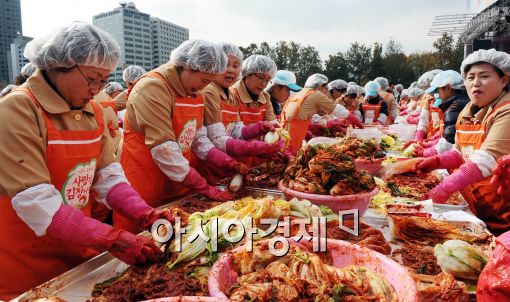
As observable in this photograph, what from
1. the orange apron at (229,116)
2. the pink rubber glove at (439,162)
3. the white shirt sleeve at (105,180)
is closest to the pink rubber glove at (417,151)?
the pink rubber glove at (439,162)

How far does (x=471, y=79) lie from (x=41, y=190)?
141 inches

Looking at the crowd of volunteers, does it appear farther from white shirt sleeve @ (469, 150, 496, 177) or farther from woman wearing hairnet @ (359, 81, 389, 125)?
woman wearing hairnet @ (359, 81, 389, 125)

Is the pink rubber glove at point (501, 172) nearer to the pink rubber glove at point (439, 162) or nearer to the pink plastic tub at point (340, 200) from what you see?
the pink plastic tub at point (340, 200)

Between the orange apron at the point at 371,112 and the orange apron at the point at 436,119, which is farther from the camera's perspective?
the orange apron at the point at 371,112

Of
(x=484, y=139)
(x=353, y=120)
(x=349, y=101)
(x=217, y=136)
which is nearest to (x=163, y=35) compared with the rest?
(x=349, y=101)

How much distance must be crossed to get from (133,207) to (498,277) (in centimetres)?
193

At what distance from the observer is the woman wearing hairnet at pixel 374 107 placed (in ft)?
40.1

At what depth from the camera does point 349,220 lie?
2.52m

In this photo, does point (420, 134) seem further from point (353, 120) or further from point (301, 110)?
point (301, 110)

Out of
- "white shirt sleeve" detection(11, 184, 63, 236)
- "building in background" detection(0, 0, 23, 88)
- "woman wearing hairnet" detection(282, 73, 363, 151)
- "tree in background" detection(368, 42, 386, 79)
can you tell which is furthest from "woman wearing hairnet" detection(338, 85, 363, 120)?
"tree in background" detection(368, 42, 386, 79)

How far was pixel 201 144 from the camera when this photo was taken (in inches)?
148

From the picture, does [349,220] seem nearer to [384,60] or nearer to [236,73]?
[236,73]

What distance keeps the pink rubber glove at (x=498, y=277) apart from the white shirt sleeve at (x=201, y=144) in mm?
2663

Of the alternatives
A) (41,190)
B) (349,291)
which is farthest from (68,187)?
(349,291)
